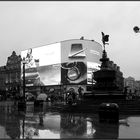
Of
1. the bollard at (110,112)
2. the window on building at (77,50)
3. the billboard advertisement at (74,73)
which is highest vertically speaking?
the window on building at (77,50)

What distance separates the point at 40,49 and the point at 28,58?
6690 millimetres

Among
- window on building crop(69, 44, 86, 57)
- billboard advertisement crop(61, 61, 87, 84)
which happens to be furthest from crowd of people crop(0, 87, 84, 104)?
window on building crop(69, 44, 86, 57)

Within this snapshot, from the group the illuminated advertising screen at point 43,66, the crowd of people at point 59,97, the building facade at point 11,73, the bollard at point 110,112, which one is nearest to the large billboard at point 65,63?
the illuminated advertising screen at point 43,66

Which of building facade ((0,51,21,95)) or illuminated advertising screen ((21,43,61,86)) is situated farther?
building facade ((0,51,21,95))

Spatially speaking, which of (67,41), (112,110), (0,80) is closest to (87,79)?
(67,41)

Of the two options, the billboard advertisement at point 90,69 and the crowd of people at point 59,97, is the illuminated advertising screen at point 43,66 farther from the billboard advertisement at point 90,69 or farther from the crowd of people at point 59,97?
the crowd of people at point 59,97

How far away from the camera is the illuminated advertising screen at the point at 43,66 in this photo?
105494 millimetres

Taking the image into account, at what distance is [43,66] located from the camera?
358 feet

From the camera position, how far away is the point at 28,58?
116062 mm

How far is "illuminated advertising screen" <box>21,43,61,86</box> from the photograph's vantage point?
105 meters

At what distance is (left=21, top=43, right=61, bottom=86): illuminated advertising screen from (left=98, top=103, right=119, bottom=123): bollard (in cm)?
8545

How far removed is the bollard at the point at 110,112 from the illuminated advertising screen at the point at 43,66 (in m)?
85.4

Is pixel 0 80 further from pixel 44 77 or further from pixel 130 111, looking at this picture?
pixel 130 111

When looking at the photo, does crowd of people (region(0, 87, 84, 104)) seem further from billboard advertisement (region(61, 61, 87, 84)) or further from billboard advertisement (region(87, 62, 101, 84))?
billboard advertisement (region(87, 62, 101, 84))
